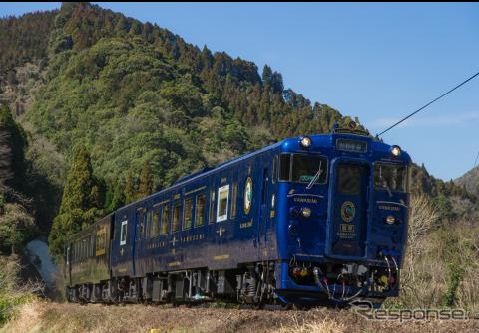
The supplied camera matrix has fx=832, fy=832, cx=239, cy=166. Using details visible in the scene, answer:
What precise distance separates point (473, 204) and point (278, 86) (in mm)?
76784

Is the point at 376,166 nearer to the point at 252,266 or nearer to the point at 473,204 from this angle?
the point at 252,266

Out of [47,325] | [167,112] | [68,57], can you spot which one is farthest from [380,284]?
[68,57]

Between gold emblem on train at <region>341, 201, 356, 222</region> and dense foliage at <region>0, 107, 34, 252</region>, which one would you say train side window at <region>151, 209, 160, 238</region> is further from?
dense foliage at <region>0, 107, 34, 252</region>

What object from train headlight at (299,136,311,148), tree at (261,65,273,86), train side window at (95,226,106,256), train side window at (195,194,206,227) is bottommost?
train side window at (95,226,106,256)

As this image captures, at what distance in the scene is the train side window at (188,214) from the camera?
19641mm

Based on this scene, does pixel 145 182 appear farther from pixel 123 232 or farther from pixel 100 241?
pixel 123 232

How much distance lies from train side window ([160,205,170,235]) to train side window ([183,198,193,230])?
162 centimetres

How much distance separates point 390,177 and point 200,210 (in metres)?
5.27

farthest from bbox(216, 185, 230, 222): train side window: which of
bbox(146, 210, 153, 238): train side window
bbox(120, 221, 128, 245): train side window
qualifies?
bbox(120, 221, 128, 245): train side window

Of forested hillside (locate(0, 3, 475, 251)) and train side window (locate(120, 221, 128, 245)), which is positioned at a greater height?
forested hillside (locate(0, 3, 475, 251))

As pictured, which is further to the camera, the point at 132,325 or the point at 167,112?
the point at 167,112

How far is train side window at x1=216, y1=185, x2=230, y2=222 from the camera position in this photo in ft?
56.6

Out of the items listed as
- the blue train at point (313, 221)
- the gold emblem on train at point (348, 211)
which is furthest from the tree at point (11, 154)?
the gold emblem on train at point (348, 211)

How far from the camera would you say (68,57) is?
11631 cm
